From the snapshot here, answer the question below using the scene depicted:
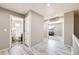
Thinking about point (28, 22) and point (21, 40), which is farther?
point (28, 22)

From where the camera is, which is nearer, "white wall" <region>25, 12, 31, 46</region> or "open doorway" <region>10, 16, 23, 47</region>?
"open doorway" <region>10, 16, 23, 47</region>

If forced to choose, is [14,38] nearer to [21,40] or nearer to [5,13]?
[21,40]

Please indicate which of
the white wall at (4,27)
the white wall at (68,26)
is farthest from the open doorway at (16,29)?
the white wall at (68,26)

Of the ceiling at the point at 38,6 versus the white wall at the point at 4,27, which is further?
the white wall at the point at 4,27

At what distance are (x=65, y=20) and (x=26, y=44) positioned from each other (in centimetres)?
197

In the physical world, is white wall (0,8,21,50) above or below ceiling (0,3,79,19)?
below

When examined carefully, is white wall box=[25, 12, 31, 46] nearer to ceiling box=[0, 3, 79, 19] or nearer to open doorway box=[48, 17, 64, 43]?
ceiling box=[0, 3, 79, 19]

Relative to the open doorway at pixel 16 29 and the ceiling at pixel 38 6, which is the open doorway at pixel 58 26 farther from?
the open doorway at pixel 16 29

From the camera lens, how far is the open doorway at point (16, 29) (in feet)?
10.9

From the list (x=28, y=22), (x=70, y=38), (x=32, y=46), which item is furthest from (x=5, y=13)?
(x=70, y=38)

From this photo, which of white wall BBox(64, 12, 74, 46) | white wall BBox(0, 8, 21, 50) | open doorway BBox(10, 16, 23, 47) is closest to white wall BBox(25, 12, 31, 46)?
open doorway BBox(10, 16, 23, 47)

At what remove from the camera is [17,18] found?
331 centimetres

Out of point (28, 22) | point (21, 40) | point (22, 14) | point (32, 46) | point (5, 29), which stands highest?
point (22, 14)

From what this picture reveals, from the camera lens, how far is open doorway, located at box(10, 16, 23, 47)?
10.9 ft
